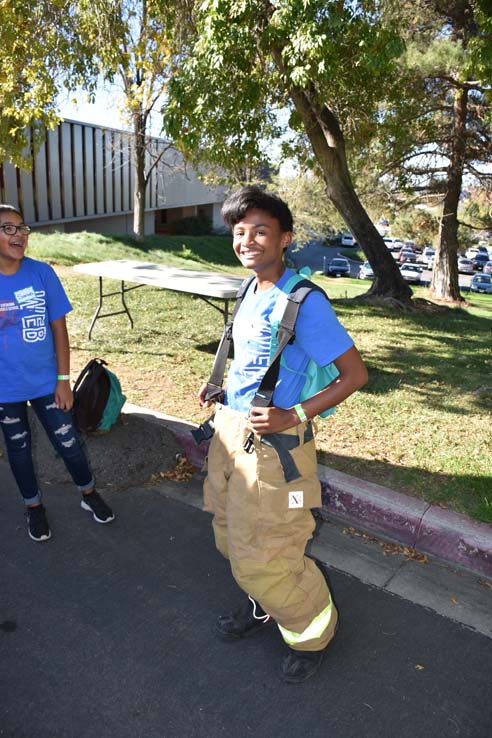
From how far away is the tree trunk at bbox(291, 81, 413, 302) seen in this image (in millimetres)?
10500

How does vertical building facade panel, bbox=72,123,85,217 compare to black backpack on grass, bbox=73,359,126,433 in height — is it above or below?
above

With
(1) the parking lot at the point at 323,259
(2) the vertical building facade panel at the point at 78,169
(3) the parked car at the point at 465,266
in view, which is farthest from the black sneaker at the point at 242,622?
(3) the parked car at the point at 465,266

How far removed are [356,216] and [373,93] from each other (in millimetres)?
2311

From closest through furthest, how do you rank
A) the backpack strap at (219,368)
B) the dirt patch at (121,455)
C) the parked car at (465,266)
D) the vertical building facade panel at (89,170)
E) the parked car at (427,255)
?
the backpack strap at (219,368) < the dirt patch at (121,455) < the vertical building facade panel at (89,170) < the parked car at (465,266) < the parked car at (427,255)

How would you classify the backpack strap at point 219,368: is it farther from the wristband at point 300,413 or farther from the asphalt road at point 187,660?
the asphalt road at point 187,660

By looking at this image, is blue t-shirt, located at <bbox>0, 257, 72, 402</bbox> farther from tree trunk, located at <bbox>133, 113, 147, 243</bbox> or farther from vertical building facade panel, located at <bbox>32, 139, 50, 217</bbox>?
vertical building facade panel, located at <bbox>32, 139, 50, 217</bbox>

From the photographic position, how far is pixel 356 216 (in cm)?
1142

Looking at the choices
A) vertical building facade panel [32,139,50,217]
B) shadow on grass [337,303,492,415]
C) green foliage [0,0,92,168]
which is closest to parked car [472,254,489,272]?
vertical building facade panel [32,139,50,217]

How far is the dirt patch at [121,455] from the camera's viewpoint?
4289 millimetres

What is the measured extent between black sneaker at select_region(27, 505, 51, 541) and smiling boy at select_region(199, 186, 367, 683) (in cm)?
146

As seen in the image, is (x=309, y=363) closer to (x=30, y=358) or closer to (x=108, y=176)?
(x=30, y=358)

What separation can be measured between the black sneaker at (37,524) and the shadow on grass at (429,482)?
204 centimetres

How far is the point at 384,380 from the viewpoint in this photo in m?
6.55

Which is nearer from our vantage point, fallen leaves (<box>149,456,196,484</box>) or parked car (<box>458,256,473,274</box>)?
fallen leaves (<box>149,456,196,484</box>)
